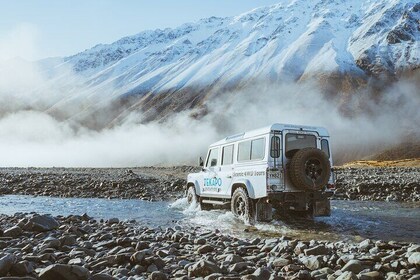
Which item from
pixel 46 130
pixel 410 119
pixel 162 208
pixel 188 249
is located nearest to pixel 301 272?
pixel 188 249

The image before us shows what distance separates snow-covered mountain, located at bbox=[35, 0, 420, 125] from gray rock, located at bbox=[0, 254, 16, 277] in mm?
87588

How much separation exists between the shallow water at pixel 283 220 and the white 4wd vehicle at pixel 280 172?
2.01ft

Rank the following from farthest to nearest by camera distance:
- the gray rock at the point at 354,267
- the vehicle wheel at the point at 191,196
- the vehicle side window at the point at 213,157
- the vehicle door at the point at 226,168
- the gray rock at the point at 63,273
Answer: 1. the vehicle wheel at the point at 191,196
2. the vehicle side window at the point at 213,157
3. the vehicle door at the point at 226,168
4. the gray rock at the point at 354,267
5. the gray rock at the point at 63,273

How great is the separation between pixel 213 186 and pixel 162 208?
11.5 feet

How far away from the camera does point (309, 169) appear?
11.5 meters

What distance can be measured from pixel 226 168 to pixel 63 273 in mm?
9020

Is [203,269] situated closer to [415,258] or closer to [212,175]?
[415,258]

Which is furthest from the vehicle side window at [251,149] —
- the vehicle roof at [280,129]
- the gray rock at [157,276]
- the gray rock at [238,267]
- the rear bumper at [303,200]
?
the gray rock at [157,276]

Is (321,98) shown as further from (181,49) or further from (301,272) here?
(181,49)

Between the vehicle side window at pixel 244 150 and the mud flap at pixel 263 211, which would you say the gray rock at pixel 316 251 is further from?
the vehicle side window at pixel 244 150

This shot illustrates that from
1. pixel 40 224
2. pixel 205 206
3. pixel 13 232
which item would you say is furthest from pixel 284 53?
pixel 13 232

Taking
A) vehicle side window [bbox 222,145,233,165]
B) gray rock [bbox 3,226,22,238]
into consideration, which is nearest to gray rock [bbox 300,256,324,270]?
gray rock [bbox 3,226,22,238]

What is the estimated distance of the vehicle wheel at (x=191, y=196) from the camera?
1656 cm

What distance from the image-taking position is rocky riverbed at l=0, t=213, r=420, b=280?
5738mm
